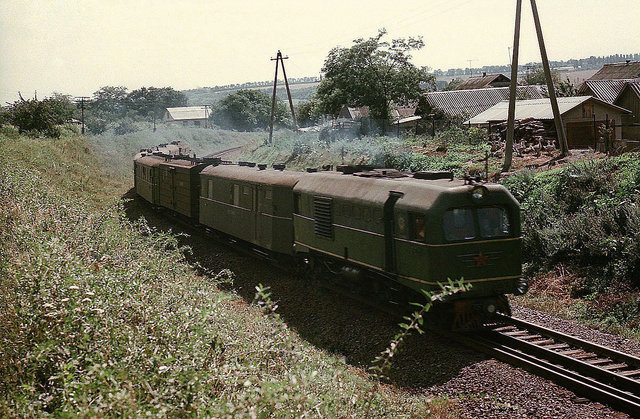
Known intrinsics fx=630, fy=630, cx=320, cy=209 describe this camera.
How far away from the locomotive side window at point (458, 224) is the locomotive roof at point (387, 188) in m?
0.37

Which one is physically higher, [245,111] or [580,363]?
[245,111]

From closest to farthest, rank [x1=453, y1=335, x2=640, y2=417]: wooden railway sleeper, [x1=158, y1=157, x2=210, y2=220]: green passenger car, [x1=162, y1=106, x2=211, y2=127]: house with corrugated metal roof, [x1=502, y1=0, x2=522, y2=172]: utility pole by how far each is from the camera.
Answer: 1. [x1=453, y1=335, x2=640, y2=417]: wooden railway sleeper
2. [x1=502, y1=0, x2=522, y2=172]: utility pole
3. [x1=158, y1=157, x2=210, y2=220]: green passenger car
4. [x1=162, y1=106, x2=211, y2=127]: house with corrugated metal roof

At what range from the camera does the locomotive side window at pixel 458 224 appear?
11.8m

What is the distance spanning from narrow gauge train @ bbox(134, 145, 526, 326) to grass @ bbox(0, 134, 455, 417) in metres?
2.53

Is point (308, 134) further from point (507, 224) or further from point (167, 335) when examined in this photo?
point (167, 335)

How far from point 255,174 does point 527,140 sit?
47.8ft

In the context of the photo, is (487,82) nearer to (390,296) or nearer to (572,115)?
(572,115)

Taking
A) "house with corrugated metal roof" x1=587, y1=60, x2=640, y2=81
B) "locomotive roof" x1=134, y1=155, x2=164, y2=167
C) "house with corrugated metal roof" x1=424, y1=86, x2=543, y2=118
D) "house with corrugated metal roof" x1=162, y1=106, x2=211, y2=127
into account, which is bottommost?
"locomotive roof" x1=134, y1=155, x2=164, y2=167

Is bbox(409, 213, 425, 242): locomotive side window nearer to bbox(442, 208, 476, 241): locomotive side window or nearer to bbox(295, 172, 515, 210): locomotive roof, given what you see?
bbox(295, 172, 515, 210): locomotive roof

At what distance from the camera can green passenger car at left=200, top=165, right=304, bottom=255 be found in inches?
704

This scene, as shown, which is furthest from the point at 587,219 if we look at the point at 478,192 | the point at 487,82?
the point at 487,82

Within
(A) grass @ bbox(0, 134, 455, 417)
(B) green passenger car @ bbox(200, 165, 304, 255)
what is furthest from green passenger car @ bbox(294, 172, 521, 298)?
(B) green passenger car @ bbox(200, 165, 304, 255)

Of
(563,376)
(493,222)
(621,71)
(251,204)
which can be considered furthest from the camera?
(621,71)

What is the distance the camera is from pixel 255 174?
64.5 ft
